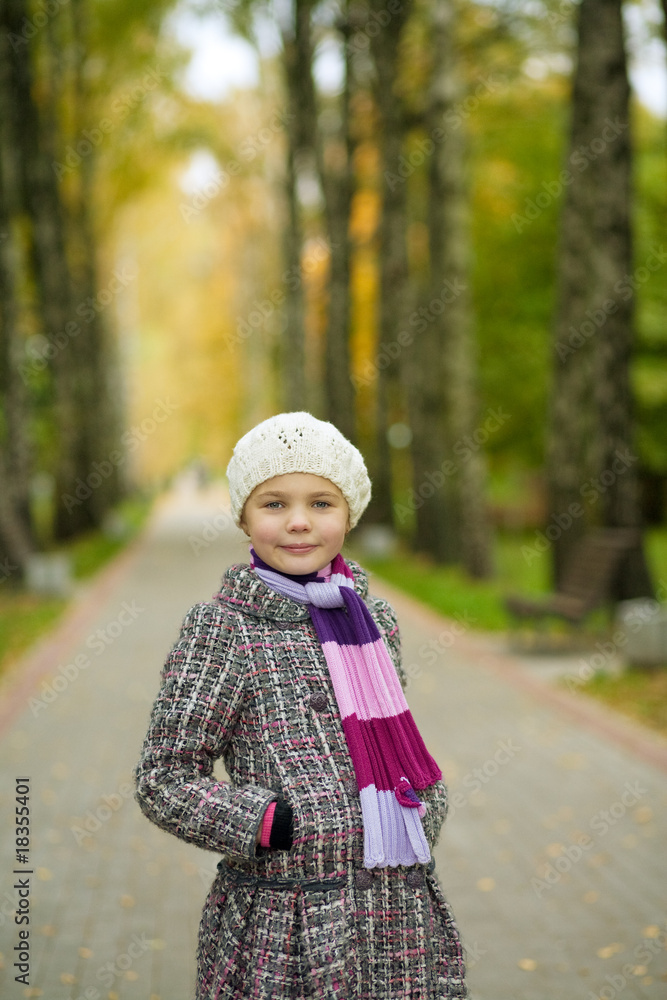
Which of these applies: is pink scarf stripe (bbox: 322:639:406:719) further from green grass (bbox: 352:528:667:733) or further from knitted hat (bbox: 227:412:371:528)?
green grass (bbox: 352:528:667:733)

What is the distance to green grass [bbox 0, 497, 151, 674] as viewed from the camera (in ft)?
43.9

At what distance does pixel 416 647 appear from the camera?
1292 centimetres

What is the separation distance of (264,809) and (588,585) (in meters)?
10.1

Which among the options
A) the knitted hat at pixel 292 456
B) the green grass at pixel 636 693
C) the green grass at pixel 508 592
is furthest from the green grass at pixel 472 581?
the knitted hat at pixel 292 456

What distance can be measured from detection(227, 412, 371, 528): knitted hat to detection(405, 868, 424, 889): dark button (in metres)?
0.77

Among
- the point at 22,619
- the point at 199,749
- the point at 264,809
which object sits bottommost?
the point at 264,809

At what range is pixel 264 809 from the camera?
95.1 inches

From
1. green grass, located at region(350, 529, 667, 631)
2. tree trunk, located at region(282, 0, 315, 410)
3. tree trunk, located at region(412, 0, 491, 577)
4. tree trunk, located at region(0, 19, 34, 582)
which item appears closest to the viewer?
green grass, located at region(350, 529, 667, 631)

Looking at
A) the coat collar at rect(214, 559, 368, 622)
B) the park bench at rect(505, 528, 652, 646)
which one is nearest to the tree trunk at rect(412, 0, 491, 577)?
the park bench at rect(505, 528, 652, 646)

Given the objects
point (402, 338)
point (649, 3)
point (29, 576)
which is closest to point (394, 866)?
point (29, 576)

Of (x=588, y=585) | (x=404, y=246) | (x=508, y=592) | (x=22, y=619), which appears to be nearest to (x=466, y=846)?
(x=588, y=585)

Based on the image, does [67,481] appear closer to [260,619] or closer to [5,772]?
[5,772]

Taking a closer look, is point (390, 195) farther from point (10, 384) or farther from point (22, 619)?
point (22, 619)

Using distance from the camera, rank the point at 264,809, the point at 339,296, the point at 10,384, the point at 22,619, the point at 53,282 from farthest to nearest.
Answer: the point at 339,296
the point at 53,282
the point at 10,384
the point at 22,619
the point at 264,809
